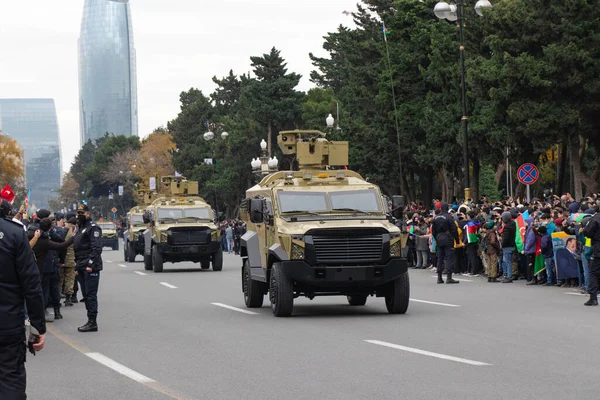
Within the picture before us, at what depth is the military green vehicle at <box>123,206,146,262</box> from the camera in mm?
47344

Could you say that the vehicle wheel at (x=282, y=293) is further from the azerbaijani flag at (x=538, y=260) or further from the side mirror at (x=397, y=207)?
the azerbaijani flag at (x=538, y=260)

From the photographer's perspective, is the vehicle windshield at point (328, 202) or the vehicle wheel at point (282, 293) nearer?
the vehicle wheel at point (282, 293)

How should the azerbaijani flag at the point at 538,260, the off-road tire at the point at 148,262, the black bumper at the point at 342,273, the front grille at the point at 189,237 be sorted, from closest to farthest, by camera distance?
the black bumper at the point at 342,273
the azerbaijani flag at the point at 538,260
the front grille at the point at 189,237
the off-road tire at the point at 148,262

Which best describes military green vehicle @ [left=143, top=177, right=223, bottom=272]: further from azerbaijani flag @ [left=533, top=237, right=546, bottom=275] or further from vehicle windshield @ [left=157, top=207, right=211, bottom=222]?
azerbaijani flag @ [left=533, top=237, right=546, bottom=275]

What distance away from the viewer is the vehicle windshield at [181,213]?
37872 mm

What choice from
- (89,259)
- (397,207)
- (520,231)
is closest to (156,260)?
(520,231)

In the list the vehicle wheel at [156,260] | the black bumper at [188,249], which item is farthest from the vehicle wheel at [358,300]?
the vehicle wheel at [156,260]

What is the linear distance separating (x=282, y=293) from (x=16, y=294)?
10692 mm

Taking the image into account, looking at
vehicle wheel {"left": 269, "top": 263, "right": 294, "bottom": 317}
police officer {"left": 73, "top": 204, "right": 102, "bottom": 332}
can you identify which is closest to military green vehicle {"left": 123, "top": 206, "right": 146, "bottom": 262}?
vehicle wheel {"left": 269, "top": 263, "right": 294, "bottom": 317}

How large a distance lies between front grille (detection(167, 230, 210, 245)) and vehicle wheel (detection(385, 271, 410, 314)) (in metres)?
18.8

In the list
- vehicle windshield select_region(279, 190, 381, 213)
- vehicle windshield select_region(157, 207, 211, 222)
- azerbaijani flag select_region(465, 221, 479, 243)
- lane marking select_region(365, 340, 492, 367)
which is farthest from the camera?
vehicle windshield select_region(157, 207, 211, 222)

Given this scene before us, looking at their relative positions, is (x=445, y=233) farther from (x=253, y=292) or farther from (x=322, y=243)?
(x=322, y=243)

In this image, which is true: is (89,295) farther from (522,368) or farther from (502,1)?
(502,1)

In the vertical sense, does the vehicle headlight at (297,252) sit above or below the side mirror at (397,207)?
below
